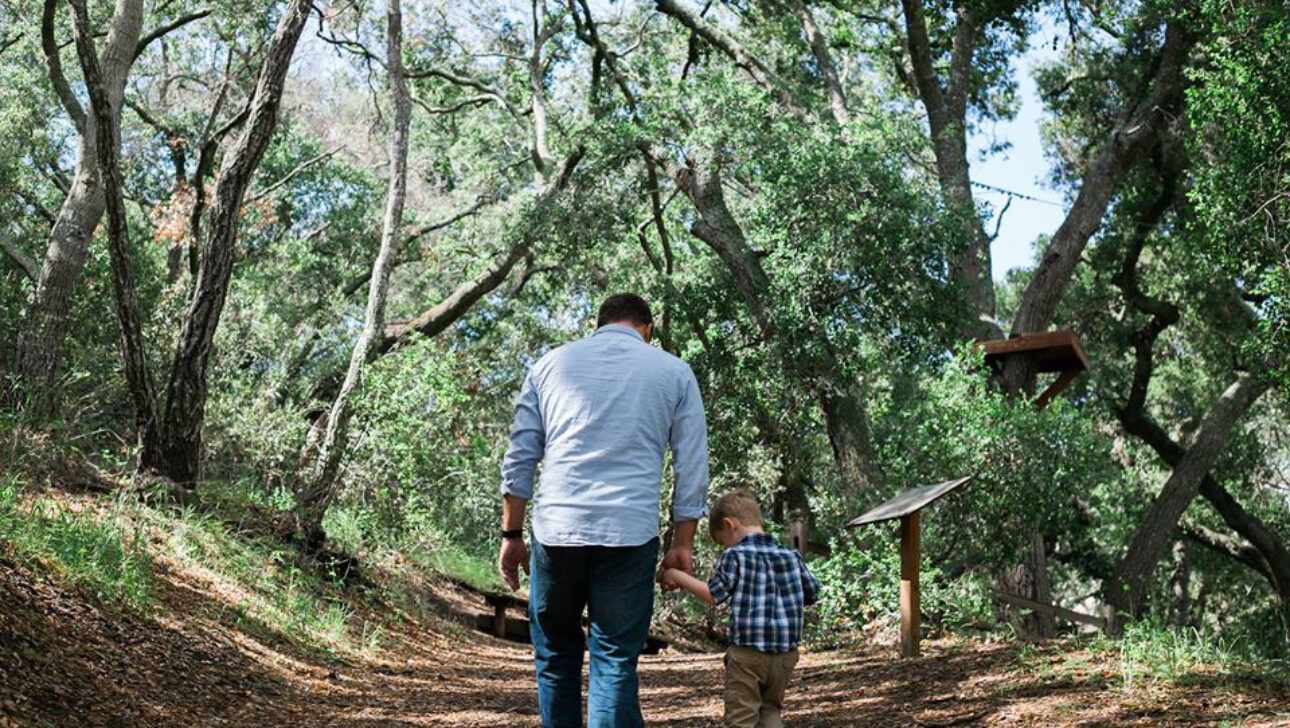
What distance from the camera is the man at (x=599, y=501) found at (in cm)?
443

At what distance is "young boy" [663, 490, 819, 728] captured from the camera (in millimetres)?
5266

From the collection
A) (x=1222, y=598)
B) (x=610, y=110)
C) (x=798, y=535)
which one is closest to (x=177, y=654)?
(x=798, y=535)

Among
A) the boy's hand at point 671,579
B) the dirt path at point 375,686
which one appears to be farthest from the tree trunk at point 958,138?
the boy's hand at point 671,579

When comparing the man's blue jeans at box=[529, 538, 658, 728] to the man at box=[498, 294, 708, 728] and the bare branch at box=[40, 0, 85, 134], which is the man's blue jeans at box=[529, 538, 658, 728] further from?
the bare branch at box=[40, 0, 85, 134]

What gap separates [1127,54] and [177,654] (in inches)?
615

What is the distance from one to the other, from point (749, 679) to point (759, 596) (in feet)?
1.15

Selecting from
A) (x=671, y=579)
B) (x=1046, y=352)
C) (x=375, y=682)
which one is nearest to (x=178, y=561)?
(x=375, y=682)

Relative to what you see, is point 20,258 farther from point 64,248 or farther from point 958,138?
point 958,138

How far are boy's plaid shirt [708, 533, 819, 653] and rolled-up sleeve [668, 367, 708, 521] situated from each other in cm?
74

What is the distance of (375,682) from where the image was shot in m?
8.49

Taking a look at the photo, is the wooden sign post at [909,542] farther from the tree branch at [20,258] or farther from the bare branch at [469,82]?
the bare branch at [469,82]

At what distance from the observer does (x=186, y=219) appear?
1841 centimetres

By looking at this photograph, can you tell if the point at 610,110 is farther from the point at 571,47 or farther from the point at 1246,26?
the point at 1246,26

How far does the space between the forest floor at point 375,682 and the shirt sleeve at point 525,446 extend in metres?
1.99
